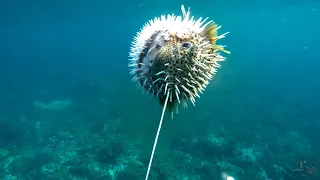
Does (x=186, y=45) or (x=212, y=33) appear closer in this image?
(x=186, y=45)

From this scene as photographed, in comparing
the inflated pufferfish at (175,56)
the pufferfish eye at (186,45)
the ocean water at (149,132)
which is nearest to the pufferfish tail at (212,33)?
the inflated pufferfish at (175,56)

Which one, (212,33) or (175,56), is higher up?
(212,33)

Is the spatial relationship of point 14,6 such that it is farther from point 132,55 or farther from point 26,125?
point 132,55

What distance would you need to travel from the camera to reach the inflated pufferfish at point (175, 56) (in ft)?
6.22

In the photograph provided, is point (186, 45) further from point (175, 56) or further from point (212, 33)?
point (212, 33)

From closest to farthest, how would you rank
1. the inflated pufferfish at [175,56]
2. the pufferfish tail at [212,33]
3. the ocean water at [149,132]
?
the inflated pufferfish at [175,56]
the pufferfish tail at [212,33]
the ocean water at [149,132]

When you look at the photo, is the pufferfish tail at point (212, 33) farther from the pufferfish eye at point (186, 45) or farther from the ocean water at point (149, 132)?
the ocean water at point (149, 132)

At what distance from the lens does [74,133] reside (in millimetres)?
16766

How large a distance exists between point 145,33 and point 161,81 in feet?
1.46

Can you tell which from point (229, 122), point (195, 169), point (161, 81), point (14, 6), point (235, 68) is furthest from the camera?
point (14, 6)

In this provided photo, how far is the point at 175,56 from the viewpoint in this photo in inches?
74.5

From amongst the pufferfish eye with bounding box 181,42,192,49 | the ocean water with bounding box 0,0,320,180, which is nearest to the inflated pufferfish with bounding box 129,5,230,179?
the pufferfish eye with bounding box 181,42,192,49

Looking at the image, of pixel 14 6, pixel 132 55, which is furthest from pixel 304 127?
pixel 14 6

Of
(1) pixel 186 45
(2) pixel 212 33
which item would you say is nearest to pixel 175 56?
(1) pixel 186 45
